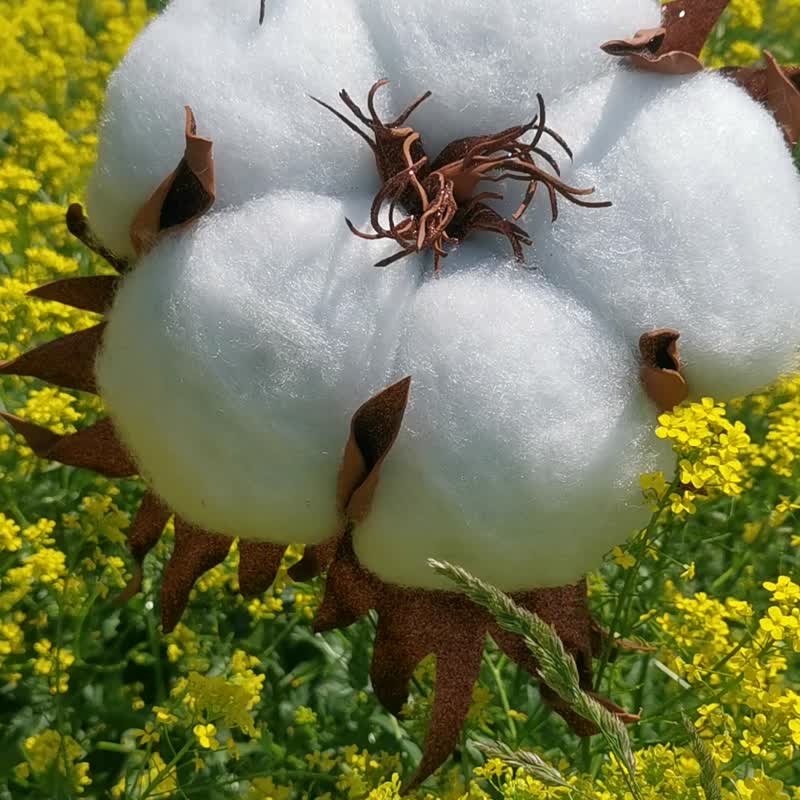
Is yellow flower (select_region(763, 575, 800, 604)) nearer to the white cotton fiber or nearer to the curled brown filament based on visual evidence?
the white cotton fiber

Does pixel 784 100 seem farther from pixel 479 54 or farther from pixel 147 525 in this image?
pixel 147 525

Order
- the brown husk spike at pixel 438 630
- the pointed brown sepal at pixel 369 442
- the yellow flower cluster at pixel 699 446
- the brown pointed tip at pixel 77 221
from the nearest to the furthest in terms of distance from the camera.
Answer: the pointed brown sepal at pixel 369 442 < the yellow flower cluster at pixel 699 446 < the brown husk spike at pixel 438 630 < the brown pointed tip at pixel 77 221

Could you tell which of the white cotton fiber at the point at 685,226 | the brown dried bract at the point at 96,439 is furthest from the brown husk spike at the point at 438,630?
the white cotton fiber at the point at 685,226

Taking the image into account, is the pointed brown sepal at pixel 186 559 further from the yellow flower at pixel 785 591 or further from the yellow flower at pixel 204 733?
the yellow flower at pixel 785 591

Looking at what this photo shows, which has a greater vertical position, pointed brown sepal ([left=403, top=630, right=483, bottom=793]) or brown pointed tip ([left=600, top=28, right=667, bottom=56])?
brown pointed tip ([left=600, top=28, right=667, bottom=56])

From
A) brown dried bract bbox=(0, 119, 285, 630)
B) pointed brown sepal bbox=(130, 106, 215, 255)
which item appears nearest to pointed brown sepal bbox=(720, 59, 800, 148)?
pointed brown sepal bbox=(130, 106, 215, 255)

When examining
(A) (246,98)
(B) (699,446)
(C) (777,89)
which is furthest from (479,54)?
(B) (699,446)

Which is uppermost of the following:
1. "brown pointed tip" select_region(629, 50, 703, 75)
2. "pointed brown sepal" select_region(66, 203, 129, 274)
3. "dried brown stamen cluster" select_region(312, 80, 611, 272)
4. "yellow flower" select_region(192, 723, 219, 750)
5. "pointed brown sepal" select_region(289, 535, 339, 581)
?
"brown pointed tip" select_region(629, 50, 703, 75)
